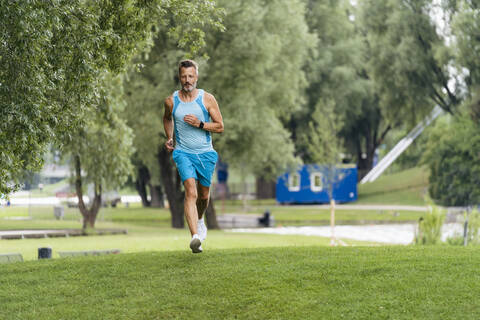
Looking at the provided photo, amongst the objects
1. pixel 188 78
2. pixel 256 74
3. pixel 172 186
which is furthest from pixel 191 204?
pixel 172 186

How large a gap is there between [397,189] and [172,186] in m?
28.9

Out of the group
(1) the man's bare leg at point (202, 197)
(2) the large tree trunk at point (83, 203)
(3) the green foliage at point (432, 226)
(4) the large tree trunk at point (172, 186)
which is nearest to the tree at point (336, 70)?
(4) the large tree trunk at point (172, 186)

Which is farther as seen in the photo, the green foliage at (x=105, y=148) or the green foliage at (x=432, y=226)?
the green foliage at (x=105, y=148)

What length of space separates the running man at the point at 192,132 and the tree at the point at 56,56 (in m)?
1.52

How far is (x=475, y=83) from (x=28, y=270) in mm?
31434

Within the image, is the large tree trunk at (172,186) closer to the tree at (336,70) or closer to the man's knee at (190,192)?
the tree at (336,70)

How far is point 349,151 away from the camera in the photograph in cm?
5856

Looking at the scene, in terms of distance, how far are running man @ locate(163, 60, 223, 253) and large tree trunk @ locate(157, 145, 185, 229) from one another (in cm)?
1988

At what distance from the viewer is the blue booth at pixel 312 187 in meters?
50.8

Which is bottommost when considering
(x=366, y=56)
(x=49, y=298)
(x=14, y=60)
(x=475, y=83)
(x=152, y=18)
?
(x=49, y=298)

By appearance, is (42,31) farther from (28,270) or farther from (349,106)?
(349,106)

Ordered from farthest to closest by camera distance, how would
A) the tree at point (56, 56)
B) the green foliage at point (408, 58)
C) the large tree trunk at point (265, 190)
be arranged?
the large tree trunk at point (265, 190) → the green foliage at point (408, 58) → the tree at point (56, 56)

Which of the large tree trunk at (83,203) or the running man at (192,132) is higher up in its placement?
the running man at (192,132)

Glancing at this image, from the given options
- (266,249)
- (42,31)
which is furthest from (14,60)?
(266,249)
